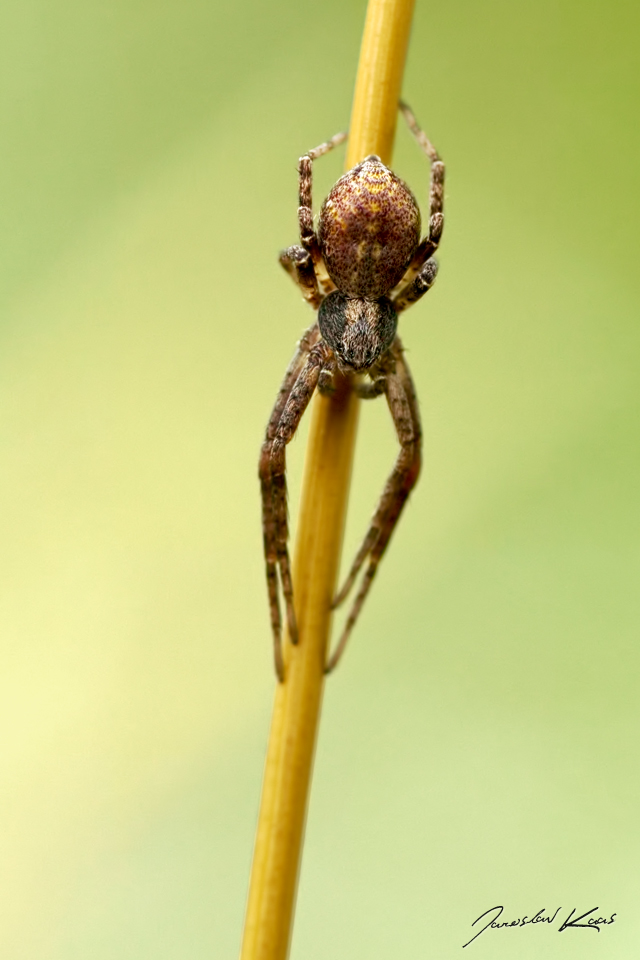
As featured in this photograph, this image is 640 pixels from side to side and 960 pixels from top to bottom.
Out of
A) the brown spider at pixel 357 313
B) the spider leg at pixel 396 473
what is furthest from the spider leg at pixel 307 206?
the spider leg at pixel 396 473

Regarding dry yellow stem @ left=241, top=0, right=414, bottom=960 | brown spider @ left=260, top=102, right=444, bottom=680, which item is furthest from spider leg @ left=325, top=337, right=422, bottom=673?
dry yellow stem @ left=241, top=0, right=414, bottom=960

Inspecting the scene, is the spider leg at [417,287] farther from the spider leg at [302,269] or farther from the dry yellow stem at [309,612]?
the dry yellow stem at [309,612]

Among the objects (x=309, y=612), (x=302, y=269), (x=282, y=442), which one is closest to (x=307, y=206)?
(x=302, y=269)

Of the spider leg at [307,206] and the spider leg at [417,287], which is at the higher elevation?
the spider leg at [307,206]

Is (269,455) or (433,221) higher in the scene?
(433,221)

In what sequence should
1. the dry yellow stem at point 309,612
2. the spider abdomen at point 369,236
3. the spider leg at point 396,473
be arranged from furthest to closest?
the spider leg at point 396,473, the spider abdomen at point 369,236, the dry yellow stem at point 309,612

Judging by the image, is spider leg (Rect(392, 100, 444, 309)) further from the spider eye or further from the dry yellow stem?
the dry yellow stem

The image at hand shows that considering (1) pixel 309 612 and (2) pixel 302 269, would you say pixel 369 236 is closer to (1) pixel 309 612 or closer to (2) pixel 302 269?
(2) pixel 302 269
